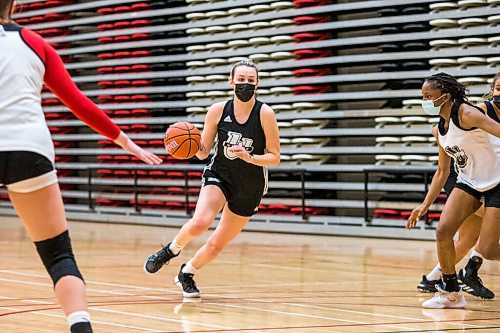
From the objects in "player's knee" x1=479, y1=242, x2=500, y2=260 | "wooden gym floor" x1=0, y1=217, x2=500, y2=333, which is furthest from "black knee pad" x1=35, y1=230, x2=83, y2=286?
"player's knee" x1=479, y1=242, x2=500, y2=260

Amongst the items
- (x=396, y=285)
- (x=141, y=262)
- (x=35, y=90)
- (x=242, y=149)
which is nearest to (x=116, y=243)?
(x=141, y=262)

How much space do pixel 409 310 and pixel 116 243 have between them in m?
6.71

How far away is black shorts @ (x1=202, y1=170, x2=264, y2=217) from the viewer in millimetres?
7035

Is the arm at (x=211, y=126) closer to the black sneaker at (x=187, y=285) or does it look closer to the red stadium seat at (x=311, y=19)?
the black sneaker at (x=187, y=285)

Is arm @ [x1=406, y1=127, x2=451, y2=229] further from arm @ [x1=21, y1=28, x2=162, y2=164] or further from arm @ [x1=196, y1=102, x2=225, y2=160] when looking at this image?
arm @ [x1=21, y1=28, x2=162, y2=164]

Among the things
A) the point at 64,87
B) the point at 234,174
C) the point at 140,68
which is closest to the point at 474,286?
the point at 234,174

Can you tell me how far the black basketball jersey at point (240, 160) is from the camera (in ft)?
23.1

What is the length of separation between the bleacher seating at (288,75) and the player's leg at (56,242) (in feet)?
30.5

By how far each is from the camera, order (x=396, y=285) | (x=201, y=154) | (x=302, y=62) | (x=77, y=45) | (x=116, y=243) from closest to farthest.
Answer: (x=201, y=154)
(x=396, y=285)
(x=116, y=243)
(x=302, y=62)
(x=77, y=45)

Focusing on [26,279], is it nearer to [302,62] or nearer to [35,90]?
[35,90]

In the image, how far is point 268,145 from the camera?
23.0 feet

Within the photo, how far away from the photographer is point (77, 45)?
736 inches

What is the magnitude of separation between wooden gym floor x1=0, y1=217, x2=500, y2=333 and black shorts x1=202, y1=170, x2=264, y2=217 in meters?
0.63

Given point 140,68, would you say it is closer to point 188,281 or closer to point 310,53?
point 310,53
